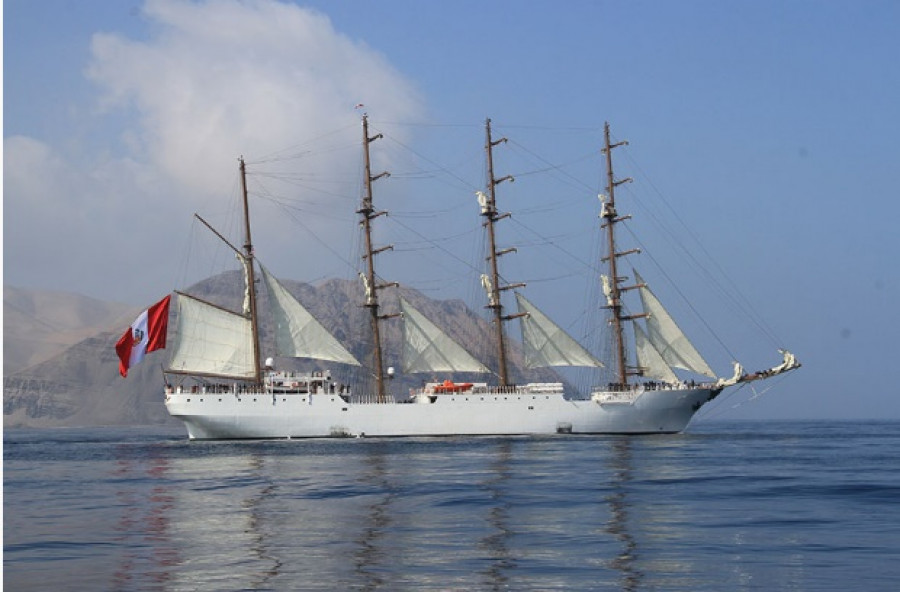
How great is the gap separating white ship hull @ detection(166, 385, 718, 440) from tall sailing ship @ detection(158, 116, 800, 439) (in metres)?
0.07

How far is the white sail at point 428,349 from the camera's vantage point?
260 feet

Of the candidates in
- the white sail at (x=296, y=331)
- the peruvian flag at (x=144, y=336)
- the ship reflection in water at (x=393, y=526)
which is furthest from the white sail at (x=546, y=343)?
the ship reflection in water at (x=393, y=526)

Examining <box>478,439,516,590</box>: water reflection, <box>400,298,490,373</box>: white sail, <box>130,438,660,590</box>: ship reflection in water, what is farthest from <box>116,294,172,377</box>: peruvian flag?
<box>478,439,516,590</box>: water reflection

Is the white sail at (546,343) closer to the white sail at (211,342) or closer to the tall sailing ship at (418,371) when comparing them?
the tall sailing ship at (418,371)

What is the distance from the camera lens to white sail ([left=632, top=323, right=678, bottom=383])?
78250 millimetres

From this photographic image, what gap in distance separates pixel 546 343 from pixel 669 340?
946cm

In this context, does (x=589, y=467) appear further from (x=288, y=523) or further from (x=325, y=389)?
(x=325, y=389)

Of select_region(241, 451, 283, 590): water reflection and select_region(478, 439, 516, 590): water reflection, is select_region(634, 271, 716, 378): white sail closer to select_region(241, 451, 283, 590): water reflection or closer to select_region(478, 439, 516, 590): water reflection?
select_region(478, 439, 516, 590): water reflection

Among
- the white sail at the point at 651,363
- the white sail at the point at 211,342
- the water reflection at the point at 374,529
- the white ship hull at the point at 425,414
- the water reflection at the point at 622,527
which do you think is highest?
the white sail at the point at 211,342

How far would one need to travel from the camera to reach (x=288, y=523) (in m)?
25.8

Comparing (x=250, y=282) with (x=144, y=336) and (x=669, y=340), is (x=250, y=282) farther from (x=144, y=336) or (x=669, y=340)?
(x=669, y=340)

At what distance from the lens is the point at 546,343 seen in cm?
8025

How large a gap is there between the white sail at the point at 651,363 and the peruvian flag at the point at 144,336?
35397mm

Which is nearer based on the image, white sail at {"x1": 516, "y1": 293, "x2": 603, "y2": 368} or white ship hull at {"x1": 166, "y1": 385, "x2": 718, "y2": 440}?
white ship hull at {"x1": 166, "y1": 385, "x2": 718, "y2": 440}
